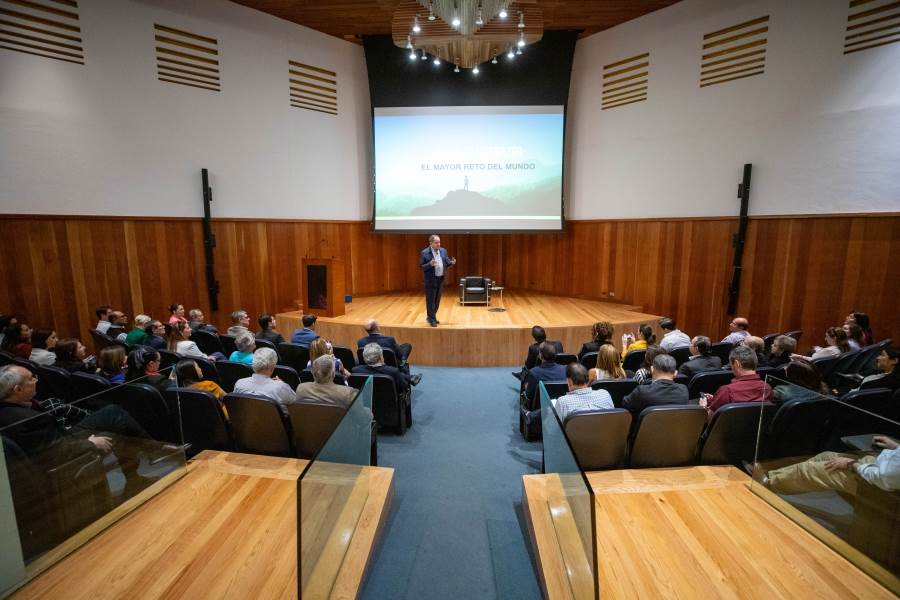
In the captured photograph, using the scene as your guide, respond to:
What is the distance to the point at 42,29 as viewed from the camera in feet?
18.0

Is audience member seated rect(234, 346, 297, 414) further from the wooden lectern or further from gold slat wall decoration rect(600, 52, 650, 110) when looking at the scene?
gold slat wall decoration rect(600, 52, 650, 110)

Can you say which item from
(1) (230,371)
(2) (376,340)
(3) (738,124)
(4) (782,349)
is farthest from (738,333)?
(1) (230,371)

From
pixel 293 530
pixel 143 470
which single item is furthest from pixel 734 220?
pixel 143 470

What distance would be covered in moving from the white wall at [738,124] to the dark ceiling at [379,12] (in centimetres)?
38

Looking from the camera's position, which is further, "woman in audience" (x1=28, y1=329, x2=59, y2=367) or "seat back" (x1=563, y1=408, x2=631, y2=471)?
"woman in audience" (x1=28, y1=329, x2=59, y2=367)

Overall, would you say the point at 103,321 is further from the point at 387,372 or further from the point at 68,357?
the point at 387,372

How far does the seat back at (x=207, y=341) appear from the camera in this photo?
495 cm

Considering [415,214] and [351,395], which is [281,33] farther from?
[351,395]

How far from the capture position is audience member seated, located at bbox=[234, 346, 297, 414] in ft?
10.1

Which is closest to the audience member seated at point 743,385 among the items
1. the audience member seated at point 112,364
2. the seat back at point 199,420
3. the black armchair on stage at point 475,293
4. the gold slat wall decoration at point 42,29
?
the seat back at point 199,420

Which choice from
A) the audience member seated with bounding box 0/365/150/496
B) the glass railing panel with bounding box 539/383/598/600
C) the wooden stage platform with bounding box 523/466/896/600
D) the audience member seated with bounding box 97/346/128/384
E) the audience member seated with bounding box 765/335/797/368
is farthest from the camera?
the audience member seated with bounding box 765/335/797/368

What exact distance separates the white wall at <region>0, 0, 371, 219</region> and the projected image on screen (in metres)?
0.73

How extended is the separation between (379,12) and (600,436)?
23.5 feet

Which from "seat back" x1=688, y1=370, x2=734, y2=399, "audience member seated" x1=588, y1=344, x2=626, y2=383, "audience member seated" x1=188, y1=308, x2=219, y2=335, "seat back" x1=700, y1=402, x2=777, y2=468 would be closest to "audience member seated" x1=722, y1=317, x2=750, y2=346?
"seat back" x1=688, y1=370, x2=734, y2=399
